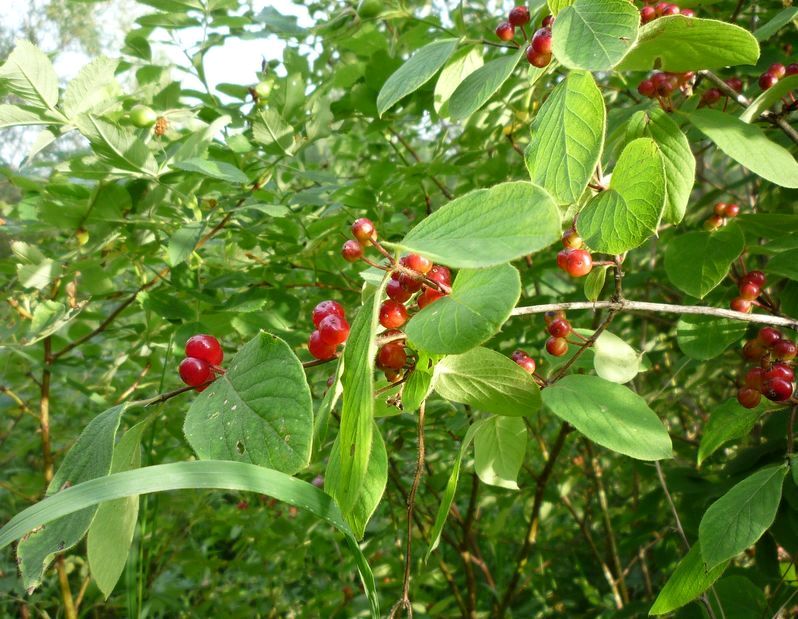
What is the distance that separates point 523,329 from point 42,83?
101cm

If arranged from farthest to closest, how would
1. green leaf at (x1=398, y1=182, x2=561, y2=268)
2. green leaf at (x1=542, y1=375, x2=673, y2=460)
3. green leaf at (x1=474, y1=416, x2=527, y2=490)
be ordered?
green leaf at (x1=474, y1=416, x2=527, y2=490) < green leaf at (x1=542, y1=375, x2=673, y2=460) < green leaf at (x1=398, y1=182, x2=561, y2=268)

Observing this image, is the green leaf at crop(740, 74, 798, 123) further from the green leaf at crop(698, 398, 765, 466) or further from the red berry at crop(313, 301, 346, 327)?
the red berry at crop(313, 301, 346, 327)

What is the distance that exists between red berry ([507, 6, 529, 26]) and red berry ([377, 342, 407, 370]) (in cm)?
53

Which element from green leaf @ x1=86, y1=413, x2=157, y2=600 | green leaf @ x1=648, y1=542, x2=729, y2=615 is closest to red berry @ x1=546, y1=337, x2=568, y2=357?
green leaf @ x1=648, y1=542, x2=729, y2=615

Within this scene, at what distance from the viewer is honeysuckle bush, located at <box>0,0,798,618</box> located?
0.51 m

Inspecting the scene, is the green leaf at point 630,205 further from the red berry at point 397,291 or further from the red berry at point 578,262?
the red berry at point 397,291

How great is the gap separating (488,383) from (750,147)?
43 centimetres

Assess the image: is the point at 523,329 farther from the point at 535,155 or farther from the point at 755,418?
the point at 535,155

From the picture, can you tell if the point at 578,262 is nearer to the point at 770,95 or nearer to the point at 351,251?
the point at 351,251

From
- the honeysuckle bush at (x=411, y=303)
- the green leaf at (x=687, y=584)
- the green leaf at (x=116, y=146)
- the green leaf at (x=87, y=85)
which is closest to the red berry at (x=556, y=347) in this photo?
the honeysuckle bush at (x=411, y=303)

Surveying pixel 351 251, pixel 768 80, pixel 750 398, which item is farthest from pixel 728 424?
pixel 351 251

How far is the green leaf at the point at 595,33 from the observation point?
1.69ft

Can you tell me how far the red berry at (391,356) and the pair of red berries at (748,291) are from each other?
63cm

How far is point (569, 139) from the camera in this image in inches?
21.4
